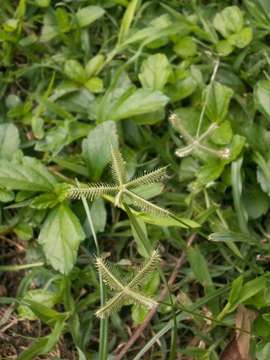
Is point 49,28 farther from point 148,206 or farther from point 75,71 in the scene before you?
point 148,206

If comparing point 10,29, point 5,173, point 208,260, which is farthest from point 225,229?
point 10,29

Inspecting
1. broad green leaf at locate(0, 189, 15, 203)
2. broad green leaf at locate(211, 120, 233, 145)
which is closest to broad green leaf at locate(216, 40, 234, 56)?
broad green leaf at locate(211, 120, 233, 145)

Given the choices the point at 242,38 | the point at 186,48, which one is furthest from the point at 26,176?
the point at 242,38

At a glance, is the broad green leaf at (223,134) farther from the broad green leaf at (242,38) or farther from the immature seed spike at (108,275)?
the immature seed spike at (108,275)

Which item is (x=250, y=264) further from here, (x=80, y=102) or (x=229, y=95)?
(x=80, y=102)

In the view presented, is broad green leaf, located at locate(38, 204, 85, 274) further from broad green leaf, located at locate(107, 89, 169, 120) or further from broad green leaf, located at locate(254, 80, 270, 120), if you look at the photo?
broad green leaf, located at locate(254, 80, 270, 120)
